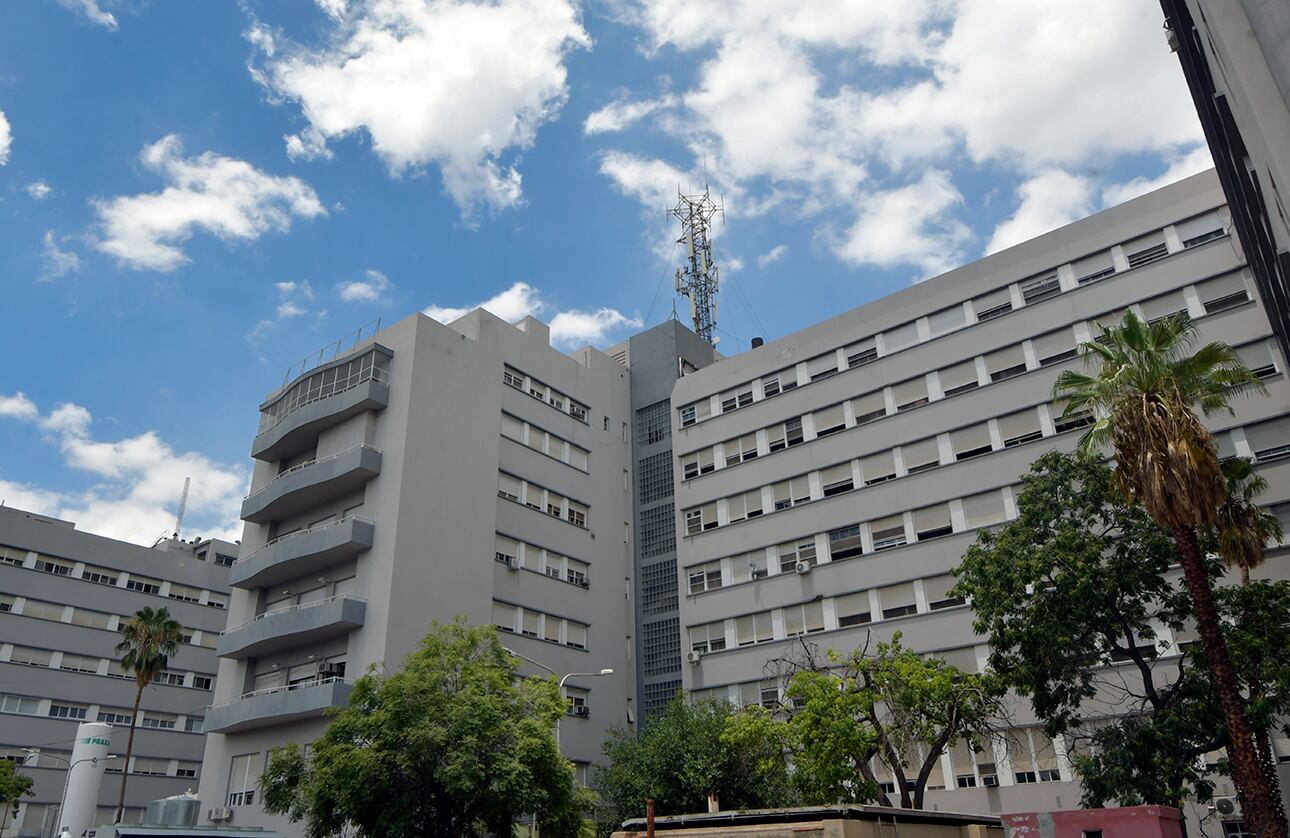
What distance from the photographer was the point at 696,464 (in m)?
52.0

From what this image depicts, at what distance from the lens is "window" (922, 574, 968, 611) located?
4003cm

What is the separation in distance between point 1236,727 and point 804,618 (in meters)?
24.3

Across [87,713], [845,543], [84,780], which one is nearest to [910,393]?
[845,543]

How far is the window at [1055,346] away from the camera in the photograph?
40.3 m

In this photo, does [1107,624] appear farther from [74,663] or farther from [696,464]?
[74,663]

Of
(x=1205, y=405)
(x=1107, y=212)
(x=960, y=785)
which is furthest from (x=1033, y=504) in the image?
(x=1107, y=212)

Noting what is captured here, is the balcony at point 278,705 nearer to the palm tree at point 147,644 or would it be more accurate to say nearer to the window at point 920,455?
the palm tree at point 147,644

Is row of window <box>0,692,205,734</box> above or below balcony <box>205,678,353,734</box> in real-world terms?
above

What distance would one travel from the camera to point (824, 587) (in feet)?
144

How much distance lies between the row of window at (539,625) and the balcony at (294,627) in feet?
22.2

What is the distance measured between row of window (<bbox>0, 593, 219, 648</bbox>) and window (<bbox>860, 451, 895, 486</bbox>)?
4609cm

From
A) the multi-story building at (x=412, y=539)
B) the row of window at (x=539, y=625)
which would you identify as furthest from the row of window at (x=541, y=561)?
the row of window at (x=539, y=625)

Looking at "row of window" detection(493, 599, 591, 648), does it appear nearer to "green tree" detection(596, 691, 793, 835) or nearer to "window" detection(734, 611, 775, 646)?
"window" detection(734, 611, 775, 646)

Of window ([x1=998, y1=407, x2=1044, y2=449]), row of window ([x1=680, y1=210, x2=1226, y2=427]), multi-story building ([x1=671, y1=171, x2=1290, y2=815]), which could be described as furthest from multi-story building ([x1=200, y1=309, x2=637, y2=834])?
window ([x1=998, y1=407, x2=1044, y2=449])
